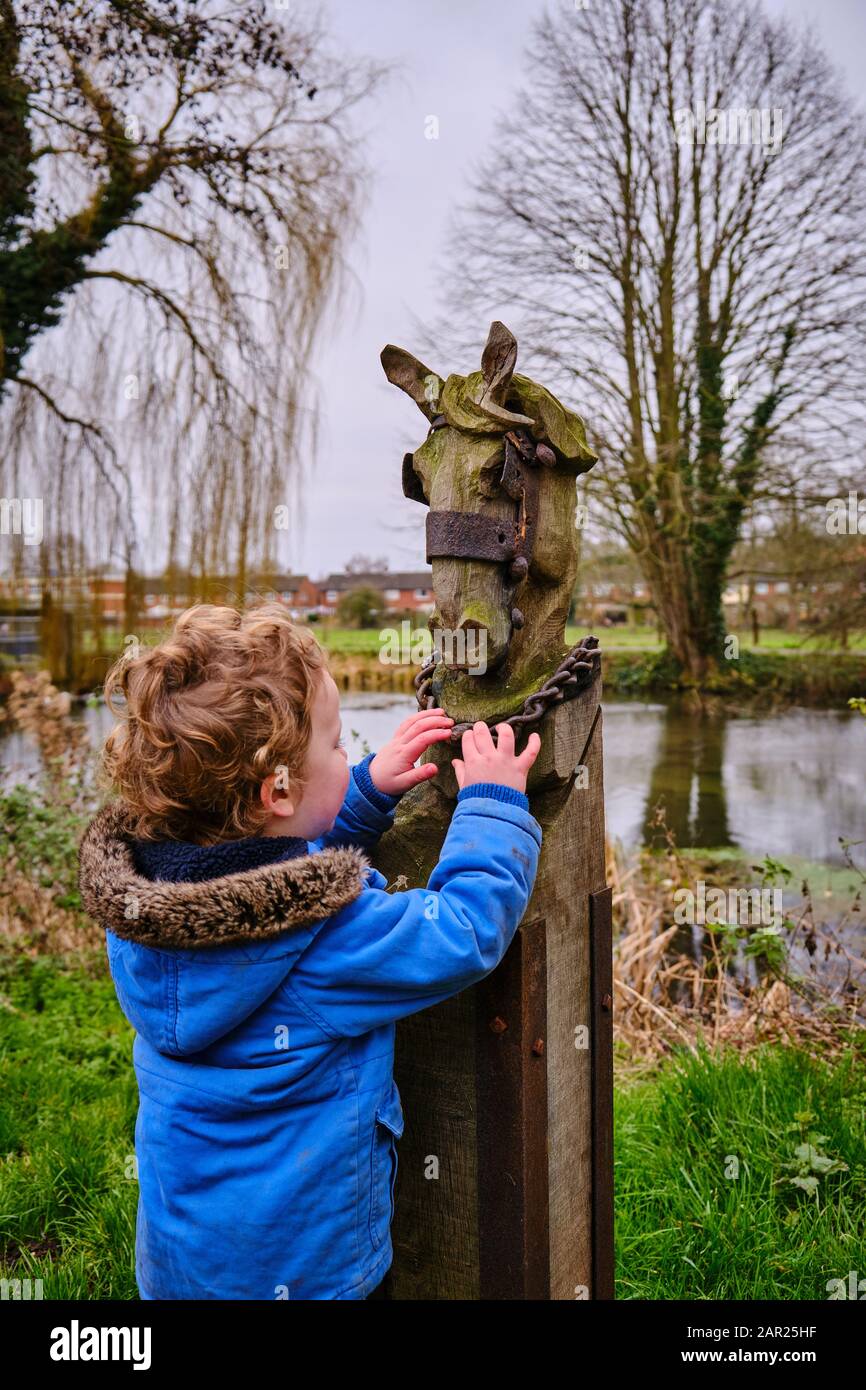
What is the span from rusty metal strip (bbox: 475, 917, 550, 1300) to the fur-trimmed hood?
0.43 m

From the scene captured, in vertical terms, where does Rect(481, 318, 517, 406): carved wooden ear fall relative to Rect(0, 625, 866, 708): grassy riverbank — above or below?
above

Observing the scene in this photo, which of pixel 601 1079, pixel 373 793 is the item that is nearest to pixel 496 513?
pixel 373 793

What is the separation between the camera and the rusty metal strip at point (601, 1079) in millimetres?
2020

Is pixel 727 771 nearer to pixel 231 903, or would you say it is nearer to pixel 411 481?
pixel 411 481

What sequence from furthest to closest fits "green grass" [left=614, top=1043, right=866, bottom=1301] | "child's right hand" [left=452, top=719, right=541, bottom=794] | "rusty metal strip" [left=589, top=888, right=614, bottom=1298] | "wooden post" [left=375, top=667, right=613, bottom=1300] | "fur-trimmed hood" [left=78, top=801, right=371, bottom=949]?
Answer: "green grass" [left=614, top=1043, right=866, bottom=1301] → "rusty metal strip" [left=589, top=888, right=614, bottom=1298] → "wooden post" [left=375, top=667, right=613, bottom=1300] → "child's right hand" [left=452, top=719, right=541, bottom=794] → "fur-trimmed hood" [left=78, top=801, right=371, bottom=949]

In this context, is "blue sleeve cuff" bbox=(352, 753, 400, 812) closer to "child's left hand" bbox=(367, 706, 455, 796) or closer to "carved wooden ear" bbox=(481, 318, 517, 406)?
"child's left hand" bbox=(367, 706, 455, 796)

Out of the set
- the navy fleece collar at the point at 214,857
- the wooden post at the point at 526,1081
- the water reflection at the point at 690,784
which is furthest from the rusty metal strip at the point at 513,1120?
the water reflection at the point at 690,784

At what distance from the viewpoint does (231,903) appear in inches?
56.5

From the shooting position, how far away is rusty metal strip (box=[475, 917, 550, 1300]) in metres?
1.77

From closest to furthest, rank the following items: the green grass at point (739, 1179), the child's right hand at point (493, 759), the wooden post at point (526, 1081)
Answer: 1. the child's right hand at point (493, 759)
2. the wooden post at point (526, 1081)
3. the green grass at point (739, 1179)

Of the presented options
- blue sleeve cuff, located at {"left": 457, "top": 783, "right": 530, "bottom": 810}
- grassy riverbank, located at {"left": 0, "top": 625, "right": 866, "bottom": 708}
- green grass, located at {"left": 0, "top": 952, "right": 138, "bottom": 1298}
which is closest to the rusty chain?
blue sleeve cuff, located at {"left": 457, "top": 783, "right": 530, "bottom": 810}

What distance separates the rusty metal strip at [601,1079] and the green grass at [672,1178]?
28.4 inches

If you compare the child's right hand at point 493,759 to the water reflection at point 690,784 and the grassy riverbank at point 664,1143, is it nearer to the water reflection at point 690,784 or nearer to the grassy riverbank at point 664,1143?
the grassy riverbank at point 664,1143

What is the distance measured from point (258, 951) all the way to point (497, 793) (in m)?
0.46
